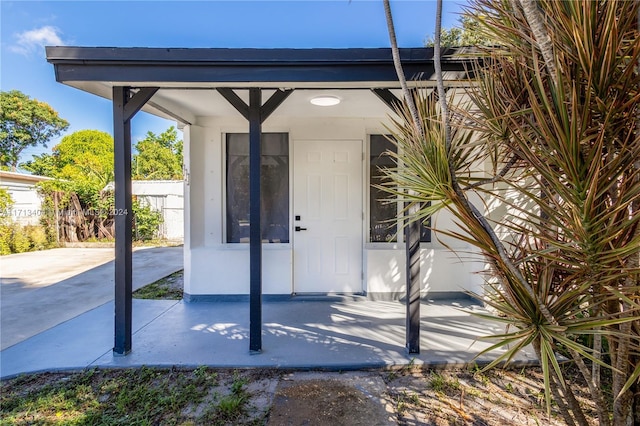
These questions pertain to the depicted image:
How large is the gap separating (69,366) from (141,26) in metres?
15.7

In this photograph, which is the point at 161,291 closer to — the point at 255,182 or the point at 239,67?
the point at 255,182

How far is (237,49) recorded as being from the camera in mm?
2818

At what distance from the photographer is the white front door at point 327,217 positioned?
4.96 metres

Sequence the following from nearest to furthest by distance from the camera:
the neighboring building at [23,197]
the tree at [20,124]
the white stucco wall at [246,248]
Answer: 1. the white stucco wall at [246,248]
2. the neighboring building at [23,197]
3. the tree at [20,124]

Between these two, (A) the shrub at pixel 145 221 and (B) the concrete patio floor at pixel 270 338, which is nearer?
(B) the concrete patio floor at pixel 270 338

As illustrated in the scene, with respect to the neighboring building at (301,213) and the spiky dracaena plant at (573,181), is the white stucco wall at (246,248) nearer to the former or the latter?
the neighboring building at (301,213)

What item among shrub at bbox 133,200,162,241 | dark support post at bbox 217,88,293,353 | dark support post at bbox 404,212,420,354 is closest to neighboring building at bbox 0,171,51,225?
shrub at bbox 133,200,162,241

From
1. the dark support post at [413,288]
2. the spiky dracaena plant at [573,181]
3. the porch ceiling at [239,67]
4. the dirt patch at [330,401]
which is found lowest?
the dirt patch at [330,401]

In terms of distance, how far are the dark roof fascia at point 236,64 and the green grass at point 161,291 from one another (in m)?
3.46

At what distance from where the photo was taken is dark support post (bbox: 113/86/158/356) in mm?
3088

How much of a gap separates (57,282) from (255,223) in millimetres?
5370

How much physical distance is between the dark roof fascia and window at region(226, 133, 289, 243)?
2114mm

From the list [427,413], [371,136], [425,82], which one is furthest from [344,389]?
[371,136]

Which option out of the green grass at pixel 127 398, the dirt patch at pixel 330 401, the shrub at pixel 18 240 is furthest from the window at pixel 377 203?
the shrub at pixel 18 240
